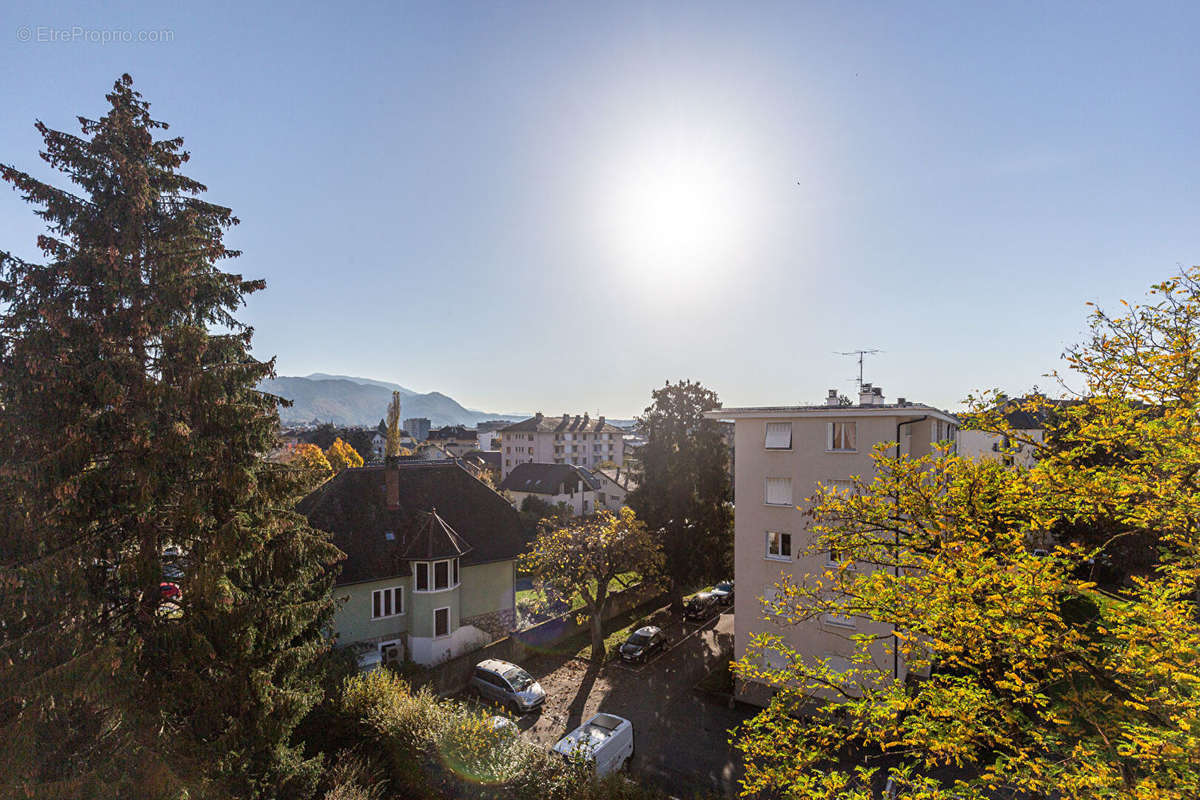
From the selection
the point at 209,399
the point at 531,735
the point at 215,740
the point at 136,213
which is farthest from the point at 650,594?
the point at 136,213

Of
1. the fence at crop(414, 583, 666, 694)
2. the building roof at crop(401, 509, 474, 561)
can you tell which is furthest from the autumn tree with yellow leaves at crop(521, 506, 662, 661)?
the building roof at crop(401, 509, 474, 561)

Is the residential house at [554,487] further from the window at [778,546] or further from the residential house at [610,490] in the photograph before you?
the window at [778,546]

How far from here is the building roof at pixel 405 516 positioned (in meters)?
23.0

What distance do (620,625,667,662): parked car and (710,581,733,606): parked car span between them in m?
7.39

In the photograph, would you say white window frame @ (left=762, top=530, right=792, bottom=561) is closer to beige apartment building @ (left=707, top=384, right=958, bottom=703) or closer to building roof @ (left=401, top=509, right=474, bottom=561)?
beige apartment building @ (left=707, top=384, right=958, bottom=703)

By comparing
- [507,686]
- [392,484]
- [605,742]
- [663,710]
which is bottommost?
[663,710]

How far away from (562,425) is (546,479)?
3903 centimetres

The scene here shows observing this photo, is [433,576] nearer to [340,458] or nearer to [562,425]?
[340,458]

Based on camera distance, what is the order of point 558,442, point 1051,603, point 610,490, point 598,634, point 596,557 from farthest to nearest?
point 558,442, point 610,490, point 598,634, point 596,557, point 1051,603

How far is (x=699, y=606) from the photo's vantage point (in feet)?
98.9

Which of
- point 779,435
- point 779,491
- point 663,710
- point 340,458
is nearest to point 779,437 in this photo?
point 779,435

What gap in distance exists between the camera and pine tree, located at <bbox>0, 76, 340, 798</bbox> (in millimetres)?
8930

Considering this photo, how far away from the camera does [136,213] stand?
10.5m

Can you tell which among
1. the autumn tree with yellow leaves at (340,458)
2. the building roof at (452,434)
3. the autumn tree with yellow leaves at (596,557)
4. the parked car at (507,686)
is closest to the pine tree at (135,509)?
the parked car at (507,686)
